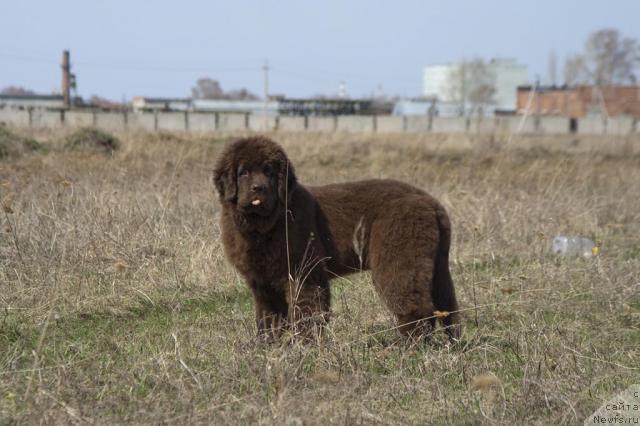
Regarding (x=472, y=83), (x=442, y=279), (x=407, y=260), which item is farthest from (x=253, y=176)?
(x=472, y=83)

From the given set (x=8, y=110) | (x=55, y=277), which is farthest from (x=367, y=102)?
(x=55, y=277)

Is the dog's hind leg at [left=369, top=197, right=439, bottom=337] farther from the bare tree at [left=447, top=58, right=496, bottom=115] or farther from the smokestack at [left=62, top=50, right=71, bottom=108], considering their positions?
the bare tree at [left=447, top=58, right=496, bottom=115]

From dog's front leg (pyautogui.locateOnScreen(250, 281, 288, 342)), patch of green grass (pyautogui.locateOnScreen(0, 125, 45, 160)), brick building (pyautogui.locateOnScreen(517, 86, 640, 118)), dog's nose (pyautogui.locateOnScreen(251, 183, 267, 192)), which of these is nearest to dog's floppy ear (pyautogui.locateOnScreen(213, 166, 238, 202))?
dog's nose (pyautogui.locateOnScreen(251, 183, 267, 192))

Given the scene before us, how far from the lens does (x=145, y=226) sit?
8.84m

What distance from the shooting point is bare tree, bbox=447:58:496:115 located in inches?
3777

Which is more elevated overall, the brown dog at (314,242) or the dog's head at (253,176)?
the dog's head at (253,176)

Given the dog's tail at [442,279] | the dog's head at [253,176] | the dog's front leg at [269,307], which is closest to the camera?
the dog's head at [253,176]

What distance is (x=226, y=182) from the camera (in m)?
6.22

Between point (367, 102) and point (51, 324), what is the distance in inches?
2863

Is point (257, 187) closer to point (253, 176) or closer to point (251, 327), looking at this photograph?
point (253, 176)

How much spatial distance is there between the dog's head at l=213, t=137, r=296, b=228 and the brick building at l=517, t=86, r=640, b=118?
251 ft

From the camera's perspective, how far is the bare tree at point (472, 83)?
95.9m

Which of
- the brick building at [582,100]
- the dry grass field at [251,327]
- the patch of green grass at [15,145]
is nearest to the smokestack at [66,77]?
the patch of green grass at [15,145]

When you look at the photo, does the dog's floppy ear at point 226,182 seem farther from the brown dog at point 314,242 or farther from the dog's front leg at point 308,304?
the dog's front leg at point 308,304
